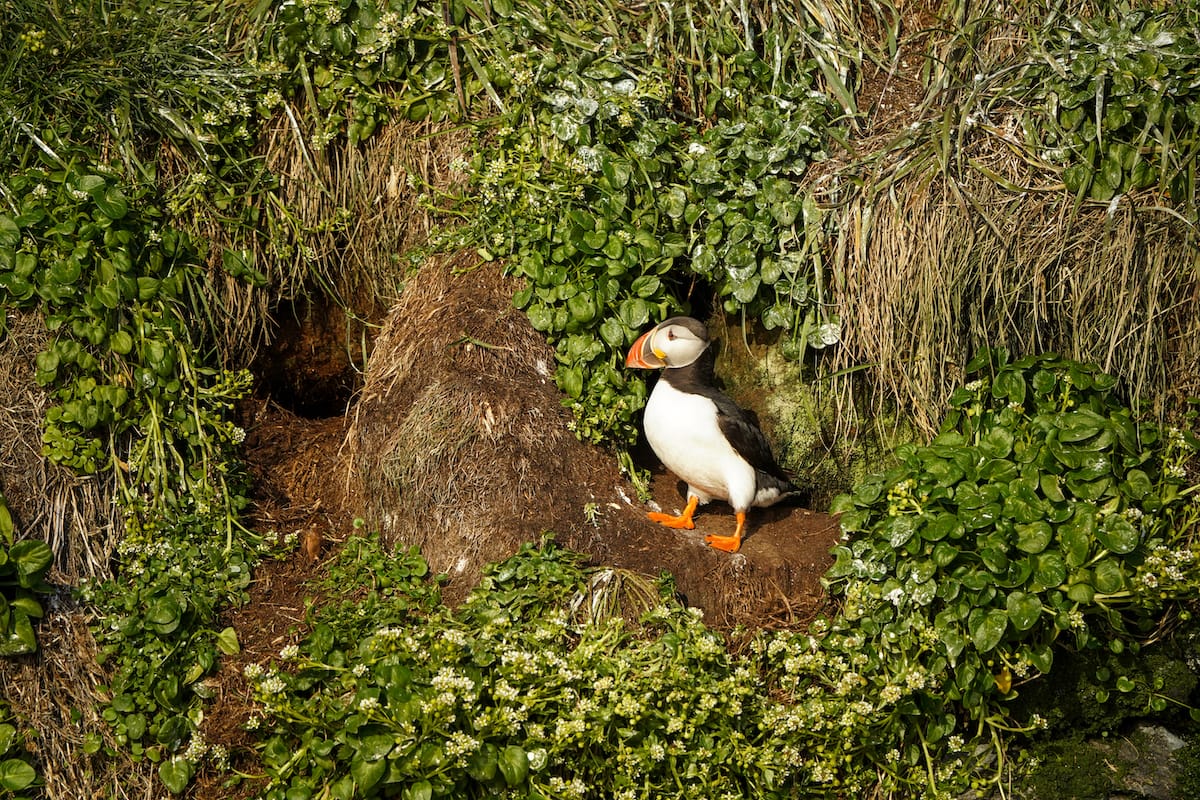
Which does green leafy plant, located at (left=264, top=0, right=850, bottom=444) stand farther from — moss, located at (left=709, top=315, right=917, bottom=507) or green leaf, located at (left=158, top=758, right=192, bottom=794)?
green leaf, located at (left=158, top=758, right=192, bottom=794)

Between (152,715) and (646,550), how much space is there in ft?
6.10

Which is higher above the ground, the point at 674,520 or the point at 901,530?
the point at 901,530

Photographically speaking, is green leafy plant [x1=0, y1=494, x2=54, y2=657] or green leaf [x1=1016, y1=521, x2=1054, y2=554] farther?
green leaf [x1=1016, y1=521, x2=1054, y2=554]

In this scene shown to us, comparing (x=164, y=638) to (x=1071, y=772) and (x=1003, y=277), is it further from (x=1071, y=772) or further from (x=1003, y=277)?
(x=1003, y=277)

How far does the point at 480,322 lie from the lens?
15.0 feet

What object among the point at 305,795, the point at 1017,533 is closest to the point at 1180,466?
the point at 1017,533

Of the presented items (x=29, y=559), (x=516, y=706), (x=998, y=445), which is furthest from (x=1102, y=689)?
(x=29, y=559)

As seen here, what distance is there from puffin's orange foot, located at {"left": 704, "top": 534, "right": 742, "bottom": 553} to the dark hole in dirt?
1813 mm

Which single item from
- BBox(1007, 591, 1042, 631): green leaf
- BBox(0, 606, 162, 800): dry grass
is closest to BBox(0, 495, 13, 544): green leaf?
BBox(0, 606, 162, 800): dry grass

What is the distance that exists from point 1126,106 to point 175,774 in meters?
4.24

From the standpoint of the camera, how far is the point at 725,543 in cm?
441

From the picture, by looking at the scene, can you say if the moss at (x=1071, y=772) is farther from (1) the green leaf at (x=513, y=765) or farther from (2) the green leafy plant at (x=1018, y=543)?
(1) the green leaf at (x=513, y=765)

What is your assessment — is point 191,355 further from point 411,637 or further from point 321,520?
point 411,637

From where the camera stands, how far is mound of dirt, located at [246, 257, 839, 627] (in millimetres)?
4234
